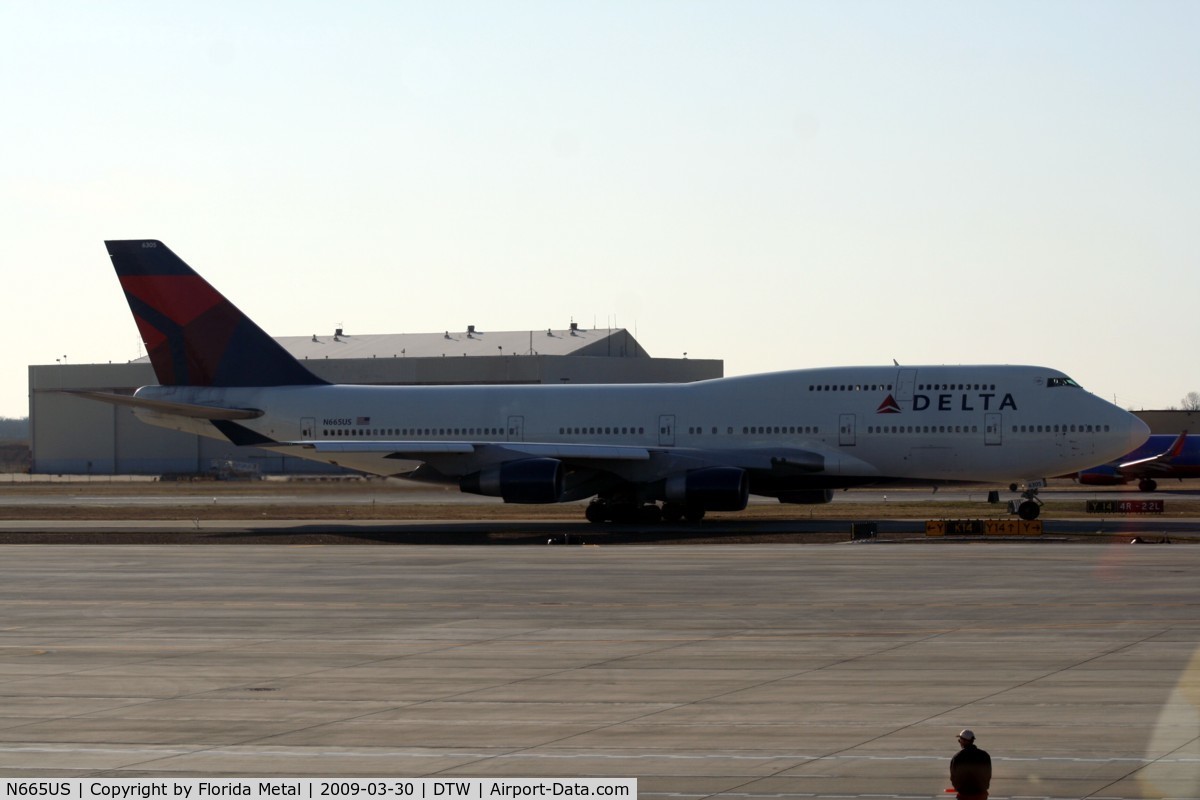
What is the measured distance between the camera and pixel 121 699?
15.9 metres

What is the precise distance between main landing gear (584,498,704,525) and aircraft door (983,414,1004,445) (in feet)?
29.9

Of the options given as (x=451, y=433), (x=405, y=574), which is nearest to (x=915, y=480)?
(x=451, y=433)

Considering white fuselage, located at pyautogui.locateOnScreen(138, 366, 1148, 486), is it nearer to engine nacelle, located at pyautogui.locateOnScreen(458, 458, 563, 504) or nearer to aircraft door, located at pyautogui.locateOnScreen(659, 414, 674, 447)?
aircraft door, located at pyautogui.locateOnScreen(659, 414, 674, 447)

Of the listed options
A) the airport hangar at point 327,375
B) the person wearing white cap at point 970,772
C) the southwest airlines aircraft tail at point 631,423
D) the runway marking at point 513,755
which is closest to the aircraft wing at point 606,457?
the southwest airlines aircraft tail at point 631,423

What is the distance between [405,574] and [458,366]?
6353 cm

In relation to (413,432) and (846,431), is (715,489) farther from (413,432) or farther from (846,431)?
(413,432)

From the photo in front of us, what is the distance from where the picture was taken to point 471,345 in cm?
10269

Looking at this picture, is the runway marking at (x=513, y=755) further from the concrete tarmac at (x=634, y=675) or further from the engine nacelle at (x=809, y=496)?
the engine nacelle at (x=809, y=496)

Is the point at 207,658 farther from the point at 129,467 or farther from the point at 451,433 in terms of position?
the point at 129,467

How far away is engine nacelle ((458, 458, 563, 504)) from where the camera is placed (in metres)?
43.7

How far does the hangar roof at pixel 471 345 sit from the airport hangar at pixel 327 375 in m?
0.07

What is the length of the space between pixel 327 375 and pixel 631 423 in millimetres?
51800

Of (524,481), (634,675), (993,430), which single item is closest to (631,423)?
(524,481)

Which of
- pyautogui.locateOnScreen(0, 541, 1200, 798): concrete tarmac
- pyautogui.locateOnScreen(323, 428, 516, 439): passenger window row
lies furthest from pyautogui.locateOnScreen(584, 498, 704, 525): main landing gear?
pyautogui.locateOnScreen(0, 541, 1200, 798): concrete tarmac
